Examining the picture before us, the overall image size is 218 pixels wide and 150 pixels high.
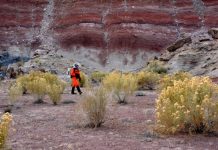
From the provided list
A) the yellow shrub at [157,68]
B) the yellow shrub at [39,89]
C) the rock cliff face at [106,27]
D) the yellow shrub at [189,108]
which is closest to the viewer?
the yellow shrub at [189,108]

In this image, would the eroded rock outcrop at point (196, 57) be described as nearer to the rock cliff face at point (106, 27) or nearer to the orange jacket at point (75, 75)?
the rock cliff face at point (106, 27)

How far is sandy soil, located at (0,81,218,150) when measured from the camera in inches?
332

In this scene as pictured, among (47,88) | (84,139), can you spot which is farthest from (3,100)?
(84,139)

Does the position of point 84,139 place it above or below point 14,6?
below

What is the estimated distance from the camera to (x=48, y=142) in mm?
8812

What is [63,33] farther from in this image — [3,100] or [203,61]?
[3,100]

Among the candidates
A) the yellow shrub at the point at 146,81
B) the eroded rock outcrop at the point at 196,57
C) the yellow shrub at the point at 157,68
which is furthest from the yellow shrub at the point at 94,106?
the yellow shrub at the point at 157,68

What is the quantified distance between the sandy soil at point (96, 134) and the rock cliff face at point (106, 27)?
3096 cm

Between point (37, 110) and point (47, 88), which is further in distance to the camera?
point (47, 88)

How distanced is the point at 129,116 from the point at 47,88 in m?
4.55

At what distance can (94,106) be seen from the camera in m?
10.3

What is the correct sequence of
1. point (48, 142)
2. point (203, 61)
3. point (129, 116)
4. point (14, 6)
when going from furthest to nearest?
point (14, 6)
point (203, 61)
point (129, 116)
point (48, 142)

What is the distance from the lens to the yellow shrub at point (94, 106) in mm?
10273

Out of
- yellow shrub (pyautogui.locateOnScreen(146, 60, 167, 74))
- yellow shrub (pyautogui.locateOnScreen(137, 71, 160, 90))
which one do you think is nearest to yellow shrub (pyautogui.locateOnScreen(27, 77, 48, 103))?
yellow shrub (pyautogui.locateOnScreen(137, 71, 160, 90))
